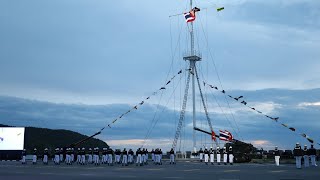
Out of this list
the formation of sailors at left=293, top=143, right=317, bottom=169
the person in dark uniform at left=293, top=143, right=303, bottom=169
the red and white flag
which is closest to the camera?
the person in dark uniform at left=293, top=143, right=303, bottom=169

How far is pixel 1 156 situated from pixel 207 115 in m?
35.9

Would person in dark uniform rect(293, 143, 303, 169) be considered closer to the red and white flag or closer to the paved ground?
the paved ground

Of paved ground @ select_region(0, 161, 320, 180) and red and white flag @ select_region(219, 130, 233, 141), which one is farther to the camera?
red and white flag @ select_region(219, 130, 233, 141)

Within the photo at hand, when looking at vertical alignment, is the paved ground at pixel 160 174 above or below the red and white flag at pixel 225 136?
below

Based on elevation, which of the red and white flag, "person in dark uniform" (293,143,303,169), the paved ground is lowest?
the paved ground

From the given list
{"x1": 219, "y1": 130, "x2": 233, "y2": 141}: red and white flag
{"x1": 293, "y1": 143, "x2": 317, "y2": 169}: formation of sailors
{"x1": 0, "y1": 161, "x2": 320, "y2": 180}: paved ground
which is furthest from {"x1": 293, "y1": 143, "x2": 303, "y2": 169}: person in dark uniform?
{"x1": 219, "y1": 130, "x2": 233, "y2": 141}: red and white flag

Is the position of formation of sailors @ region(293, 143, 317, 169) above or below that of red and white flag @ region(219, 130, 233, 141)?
below

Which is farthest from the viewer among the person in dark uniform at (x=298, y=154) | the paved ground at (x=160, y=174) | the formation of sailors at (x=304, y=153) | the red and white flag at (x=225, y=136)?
the red and white flag at (x=225, y=136)

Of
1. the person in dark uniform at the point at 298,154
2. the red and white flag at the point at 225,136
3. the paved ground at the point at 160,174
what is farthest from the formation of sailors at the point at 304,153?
the red and white flag at the point at 225,136

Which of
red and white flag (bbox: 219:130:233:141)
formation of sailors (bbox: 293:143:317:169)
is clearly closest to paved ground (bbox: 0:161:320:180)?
formation of sailors (bbox: 293:143:317:169)

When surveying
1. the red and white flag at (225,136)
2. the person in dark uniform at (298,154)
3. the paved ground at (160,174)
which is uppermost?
the red and white flag at (225,136)

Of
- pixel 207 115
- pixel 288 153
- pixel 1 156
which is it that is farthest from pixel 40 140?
pixel 288 153

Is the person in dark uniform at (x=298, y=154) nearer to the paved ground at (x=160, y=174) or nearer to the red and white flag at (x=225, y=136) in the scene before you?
the paved ground at (x=160, y=174)

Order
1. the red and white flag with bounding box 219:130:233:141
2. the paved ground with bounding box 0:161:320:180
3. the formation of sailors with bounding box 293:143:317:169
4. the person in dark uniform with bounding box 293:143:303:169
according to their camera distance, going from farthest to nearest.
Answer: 1. the red and white flag with bounding box 219:130:233:141
2. the formation of sailors with bounding box 293:143:317:169
3. the person in dark uniform with bounding box 293:143:303:169
4. the paved ground with bounding box 0:161:320:180
